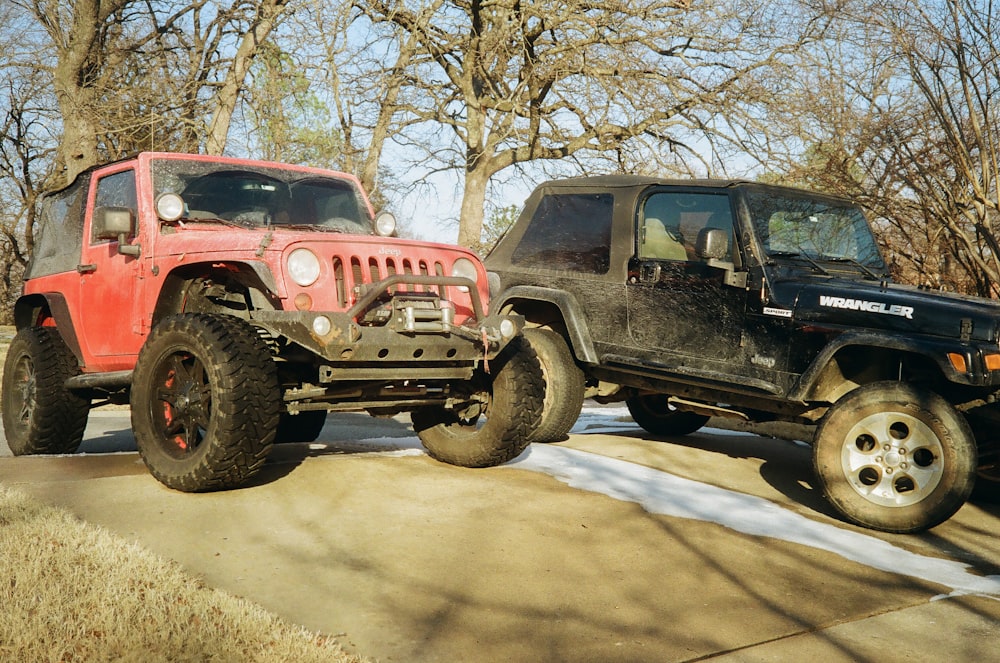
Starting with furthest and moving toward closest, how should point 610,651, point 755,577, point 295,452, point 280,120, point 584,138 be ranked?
point 584,138
point 280,120
point 295,452
point 755,577
point 610,651

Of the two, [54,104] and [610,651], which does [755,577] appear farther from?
[54,104]

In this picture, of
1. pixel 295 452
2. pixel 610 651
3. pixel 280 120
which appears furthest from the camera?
pixel 280 120

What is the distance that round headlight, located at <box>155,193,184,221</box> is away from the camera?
594 cm

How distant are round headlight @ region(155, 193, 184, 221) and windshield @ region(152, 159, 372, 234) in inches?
6.1

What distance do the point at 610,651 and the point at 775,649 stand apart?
2.09 ft

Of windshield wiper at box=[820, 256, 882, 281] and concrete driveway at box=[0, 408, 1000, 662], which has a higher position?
windshield wiper at box=[820, 256, 882, 281]

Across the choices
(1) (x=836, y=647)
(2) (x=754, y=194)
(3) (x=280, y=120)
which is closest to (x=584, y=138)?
(3) (x=280, y=120)

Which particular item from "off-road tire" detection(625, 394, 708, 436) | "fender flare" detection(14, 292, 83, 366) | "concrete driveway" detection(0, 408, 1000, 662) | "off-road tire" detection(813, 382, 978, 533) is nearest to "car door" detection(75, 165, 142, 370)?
"fender flare" detection(14, 292, 83, 366)

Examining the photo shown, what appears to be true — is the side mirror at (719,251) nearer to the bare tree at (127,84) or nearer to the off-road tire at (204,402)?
the off-road tire at (204,402)

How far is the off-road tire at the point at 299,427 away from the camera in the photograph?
8.02m

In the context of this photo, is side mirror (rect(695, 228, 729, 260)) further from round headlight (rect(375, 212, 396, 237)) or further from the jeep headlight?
round headlight (rect(375, 212, 396, 237))

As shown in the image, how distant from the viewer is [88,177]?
7309 millimetres

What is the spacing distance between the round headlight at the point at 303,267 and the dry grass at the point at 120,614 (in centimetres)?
170

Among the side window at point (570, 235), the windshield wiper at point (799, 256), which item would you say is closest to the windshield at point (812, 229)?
the windshield wiper at point (799, 256)
